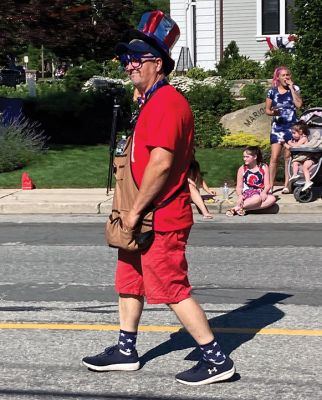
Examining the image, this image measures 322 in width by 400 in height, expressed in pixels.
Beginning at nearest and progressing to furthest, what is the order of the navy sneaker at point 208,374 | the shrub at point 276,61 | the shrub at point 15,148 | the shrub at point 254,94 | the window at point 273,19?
1. the navy sneaker at point 208,374
2. the shrub at point 15,148
3. the shrub at point 254,94
4. the shrub at point 276,61
5. the window at point 273,19

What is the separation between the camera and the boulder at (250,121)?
1886cm

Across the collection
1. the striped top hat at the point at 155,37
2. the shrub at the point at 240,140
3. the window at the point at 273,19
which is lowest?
the shrub at the point at 240,140

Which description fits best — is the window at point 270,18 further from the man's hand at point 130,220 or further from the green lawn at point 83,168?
the man's hand at point 130,220

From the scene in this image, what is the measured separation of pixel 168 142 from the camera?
4887mm

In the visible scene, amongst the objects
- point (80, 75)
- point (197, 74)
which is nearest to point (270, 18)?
point (197, 74)

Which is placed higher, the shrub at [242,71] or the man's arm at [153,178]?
the shrub at [242,71]

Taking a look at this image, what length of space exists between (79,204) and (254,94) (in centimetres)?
920

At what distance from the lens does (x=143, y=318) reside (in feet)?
22.2

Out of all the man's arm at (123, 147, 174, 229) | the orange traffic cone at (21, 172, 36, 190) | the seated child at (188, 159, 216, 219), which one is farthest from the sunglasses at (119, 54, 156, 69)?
the orange traffic cone at (21, 172, 36, 190)

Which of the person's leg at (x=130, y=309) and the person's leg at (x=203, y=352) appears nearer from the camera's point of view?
the person's leg at (x=203, y=352)

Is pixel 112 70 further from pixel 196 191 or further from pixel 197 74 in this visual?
pixel 196 191

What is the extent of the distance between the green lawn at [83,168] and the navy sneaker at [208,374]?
368 inches

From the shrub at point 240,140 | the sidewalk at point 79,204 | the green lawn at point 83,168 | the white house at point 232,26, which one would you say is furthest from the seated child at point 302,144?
the white house at point 232,26

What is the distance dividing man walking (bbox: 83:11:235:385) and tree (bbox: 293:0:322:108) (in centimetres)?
1213
